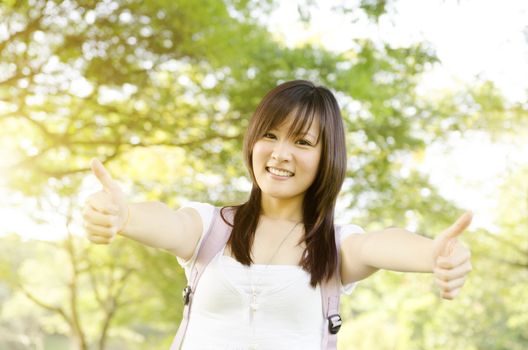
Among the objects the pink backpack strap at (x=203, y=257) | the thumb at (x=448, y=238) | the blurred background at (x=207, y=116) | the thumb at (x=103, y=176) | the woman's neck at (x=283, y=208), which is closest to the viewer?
the thumb at (x=448, y=238)

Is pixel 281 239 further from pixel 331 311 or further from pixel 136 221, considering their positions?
pixel 136 221

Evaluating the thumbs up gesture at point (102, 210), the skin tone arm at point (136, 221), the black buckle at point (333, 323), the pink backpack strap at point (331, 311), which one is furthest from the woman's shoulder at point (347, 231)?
the thumbs up gesture at point (102, 210)

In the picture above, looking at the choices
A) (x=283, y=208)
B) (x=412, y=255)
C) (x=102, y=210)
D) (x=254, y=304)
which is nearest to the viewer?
(x=102, y=210)

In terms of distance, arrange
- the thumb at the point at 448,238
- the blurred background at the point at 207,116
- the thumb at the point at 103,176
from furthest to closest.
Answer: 1. the blurred background at the point at 207,116
2. the thumb at the point at 103,176
3. the thumb at the point at 448,238

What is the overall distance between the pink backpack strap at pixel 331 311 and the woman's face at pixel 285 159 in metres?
0.34

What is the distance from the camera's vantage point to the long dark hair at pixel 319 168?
2.48m

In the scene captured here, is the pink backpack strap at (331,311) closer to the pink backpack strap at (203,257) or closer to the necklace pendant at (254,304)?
the necklace pendant at (254,304)

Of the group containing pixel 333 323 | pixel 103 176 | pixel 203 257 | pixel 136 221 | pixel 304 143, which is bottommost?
pixel 333 323

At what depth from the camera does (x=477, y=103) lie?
40.9 feet

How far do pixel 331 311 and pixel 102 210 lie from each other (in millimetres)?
894

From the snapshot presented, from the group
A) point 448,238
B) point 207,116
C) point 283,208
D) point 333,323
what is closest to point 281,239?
point 283,208

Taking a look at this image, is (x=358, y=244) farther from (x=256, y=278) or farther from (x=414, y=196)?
(x=414, y=196)

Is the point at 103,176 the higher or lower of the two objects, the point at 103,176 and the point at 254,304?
the higher

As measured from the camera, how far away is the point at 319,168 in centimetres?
255
